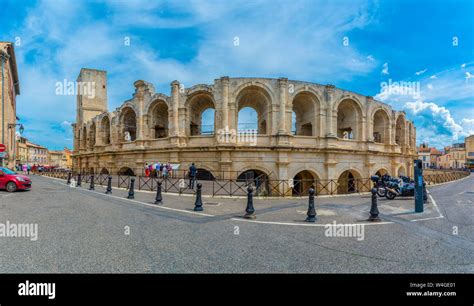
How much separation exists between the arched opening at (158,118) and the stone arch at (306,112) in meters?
14.0

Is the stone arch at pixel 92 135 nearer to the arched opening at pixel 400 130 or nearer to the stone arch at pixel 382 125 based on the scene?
the stone arch at pixel 382 125

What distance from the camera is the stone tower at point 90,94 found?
3916 centimetres

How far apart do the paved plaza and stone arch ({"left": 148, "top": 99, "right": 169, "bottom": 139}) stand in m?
14.5

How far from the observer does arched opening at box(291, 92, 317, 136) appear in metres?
19.3

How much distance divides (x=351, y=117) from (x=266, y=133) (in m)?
9.74

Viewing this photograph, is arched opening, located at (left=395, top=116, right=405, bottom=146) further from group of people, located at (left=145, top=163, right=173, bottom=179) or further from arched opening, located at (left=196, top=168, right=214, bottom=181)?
group of people, located at (left=145, top=163, right=173, bottom=179)

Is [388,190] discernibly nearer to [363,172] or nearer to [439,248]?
[439,248]

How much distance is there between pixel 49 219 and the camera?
248 inches

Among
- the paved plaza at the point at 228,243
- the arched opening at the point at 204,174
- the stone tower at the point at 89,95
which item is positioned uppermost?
the stone tower at the point at 89,95

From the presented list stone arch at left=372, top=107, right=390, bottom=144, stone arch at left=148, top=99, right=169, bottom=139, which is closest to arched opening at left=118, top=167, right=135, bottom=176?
stone arch at left=148, top=99, right=169, bottom=139

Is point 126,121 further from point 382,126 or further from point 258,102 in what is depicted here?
point 382,126

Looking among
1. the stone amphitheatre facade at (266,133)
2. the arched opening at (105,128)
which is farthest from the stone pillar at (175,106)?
the arched opening at (105,128)

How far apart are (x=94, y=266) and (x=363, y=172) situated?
2260 cm

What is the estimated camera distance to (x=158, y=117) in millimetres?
22875
